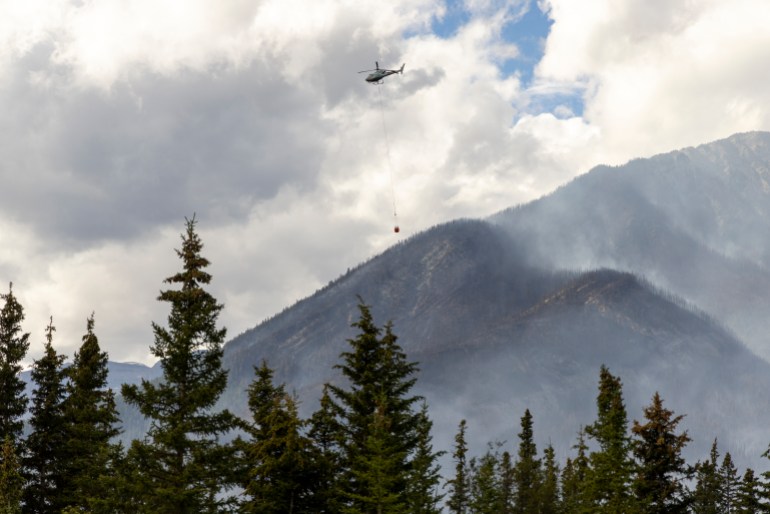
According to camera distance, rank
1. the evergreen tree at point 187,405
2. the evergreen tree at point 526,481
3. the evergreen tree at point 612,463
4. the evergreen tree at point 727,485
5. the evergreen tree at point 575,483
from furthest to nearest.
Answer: the evergreen tree at point 727,485 → the evergreen tree at point 526,481 → the evergreen tree at point 575,483 → the evergreen tree at point 612,463 → the evergreen tree at point 187,405

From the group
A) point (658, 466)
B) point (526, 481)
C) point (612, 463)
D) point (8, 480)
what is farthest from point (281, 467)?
point (526, 481)

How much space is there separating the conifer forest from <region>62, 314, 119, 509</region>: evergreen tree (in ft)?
0.27

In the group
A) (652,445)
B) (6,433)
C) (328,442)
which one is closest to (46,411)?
(6,433)

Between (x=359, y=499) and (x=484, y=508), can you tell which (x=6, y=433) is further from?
(x=484, y=508)

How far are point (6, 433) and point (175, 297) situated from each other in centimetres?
1642

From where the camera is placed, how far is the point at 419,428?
1747 inches

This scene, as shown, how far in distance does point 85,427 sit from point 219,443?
14264 millimetres

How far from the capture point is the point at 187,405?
34.2 metres

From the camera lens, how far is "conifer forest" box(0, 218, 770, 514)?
34281mm

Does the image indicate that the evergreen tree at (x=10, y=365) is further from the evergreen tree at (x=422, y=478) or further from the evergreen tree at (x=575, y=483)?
the evergreen tree at (x=575, y=483)

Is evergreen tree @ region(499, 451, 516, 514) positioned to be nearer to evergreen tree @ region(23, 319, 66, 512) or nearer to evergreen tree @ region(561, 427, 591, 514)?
evergreen tree @ region(561, 427, 591, 514)

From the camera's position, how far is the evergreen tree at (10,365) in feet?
150

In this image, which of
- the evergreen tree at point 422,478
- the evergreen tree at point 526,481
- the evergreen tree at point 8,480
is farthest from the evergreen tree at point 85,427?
the evergreen tree at point 526,481

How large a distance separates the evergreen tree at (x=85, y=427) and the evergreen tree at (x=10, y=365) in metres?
3.12
